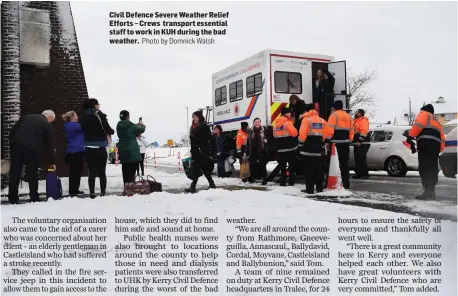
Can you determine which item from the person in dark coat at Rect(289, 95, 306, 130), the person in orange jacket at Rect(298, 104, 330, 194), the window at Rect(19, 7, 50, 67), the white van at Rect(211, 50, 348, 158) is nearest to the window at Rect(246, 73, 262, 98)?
the white van at Rect(211, 50, 348, 158)

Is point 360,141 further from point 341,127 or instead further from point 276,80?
point 276,80

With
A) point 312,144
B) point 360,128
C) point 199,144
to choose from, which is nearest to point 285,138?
point 312,144

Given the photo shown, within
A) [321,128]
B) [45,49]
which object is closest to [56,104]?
[45,49]

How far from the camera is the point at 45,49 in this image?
8695mm

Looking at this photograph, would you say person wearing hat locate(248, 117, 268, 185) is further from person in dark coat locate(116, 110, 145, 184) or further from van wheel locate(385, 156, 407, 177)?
van wheel locate(385, 156, 407, 177)

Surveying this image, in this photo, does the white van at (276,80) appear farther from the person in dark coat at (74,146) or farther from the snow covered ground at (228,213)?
the person in dark coat at (74,146)

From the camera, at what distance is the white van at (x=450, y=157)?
520 cm

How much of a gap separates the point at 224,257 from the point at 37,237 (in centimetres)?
164

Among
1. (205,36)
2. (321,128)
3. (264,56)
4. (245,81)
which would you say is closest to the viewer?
(205,36)

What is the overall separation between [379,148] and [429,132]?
13.7 ft

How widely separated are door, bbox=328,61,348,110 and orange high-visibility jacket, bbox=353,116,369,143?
1150 mm

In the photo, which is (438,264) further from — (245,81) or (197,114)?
(245,81)

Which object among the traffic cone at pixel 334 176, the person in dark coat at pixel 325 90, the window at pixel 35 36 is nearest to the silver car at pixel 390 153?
the person in dark coat at pixel 325 90

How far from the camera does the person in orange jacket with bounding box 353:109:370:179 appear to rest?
27.8 feet
